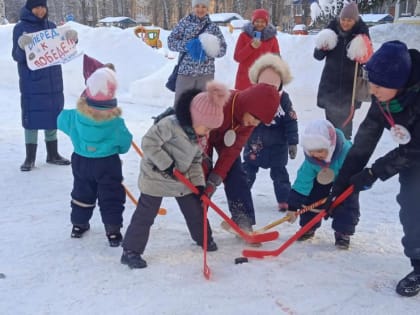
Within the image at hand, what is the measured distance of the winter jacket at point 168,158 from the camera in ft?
9.27

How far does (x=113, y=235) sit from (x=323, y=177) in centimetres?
139

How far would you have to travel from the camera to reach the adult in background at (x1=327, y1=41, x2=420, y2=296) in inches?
99.6

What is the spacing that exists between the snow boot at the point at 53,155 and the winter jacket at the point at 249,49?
6.53 ft

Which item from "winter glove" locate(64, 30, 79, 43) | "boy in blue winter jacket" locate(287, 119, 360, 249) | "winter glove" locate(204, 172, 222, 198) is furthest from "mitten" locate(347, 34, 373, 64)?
"winter glove" locate(64, 30, 79, 43)

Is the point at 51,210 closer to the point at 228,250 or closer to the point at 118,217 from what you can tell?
the point at 118,217

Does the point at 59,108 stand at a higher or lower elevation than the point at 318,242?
higher

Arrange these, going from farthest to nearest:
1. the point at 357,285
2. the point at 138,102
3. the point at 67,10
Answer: the point at 67,10 → the point at 138,102 → the point at 357,285

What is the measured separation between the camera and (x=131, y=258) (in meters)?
2.96

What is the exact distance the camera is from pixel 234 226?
312 centimetres

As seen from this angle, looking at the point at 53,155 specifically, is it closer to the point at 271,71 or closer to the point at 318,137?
the point at 271,71

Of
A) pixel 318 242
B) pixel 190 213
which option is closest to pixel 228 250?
pixel 190 213

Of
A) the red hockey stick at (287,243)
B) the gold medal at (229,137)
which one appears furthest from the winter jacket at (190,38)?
the red hockey stick at (287,243)

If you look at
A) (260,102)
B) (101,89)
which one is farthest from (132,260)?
(260,102)

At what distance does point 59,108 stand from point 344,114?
2825 millimetres
